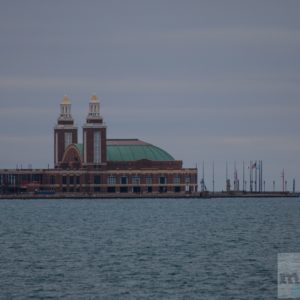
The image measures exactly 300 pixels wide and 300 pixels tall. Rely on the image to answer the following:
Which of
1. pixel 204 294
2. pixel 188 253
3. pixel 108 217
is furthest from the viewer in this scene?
pixel 108 217

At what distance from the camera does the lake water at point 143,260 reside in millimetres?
78312

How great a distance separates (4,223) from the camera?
518 ft

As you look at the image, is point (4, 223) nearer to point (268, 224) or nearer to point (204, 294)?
point (268, 224)

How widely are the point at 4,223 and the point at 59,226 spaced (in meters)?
13.9

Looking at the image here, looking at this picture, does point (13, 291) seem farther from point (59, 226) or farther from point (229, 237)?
point (59, 226)

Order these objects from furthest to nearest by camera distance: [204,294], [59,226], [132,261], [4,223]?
[4,223] → [59,226] → [132,261] → [204,294]

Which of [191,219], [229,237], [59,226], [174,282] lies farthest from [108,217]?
[174,282]

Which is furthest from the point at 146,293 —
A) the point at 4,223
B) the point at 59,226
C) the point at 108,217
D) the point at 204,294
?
the point at 108,217

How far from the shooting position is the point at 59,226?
146m

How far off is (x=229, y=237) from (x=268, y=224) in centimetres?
2705

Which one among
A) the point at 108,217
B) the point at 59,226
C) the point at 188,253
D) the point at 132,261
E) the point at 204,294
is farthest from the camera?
the point at 108,217

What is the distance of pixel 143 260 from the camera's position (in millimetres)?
94625

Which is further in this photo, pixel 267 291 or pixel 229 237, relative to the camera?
pixel 229 237

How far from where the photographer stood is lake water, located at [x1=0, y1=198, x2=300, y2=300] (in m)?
78.3
